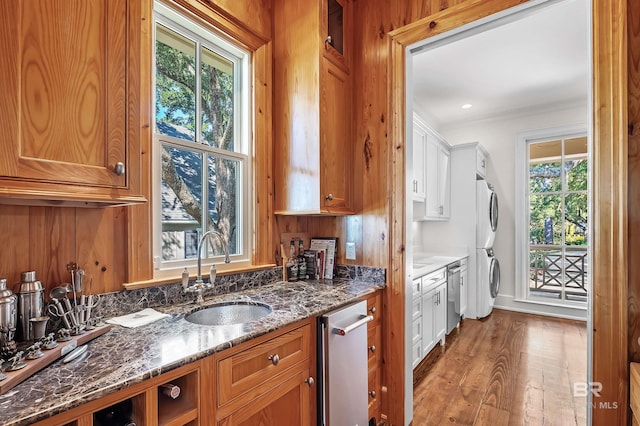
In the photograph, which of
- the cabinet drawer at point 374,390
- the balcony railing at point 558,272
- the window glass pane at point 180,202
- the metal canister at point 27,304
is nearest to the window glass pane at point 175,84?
the window glass pane at point 180,202

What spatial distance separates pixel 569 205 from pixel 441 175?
2058mm

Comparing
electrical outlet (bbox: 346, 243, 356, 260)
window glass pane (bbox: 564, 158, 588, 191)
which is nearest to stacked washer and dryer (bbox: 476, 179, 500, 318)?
window glass pane (bbox: 564, 158, 588, 191)

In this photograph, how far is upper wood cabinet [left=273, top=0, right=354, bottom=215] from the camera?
1910 millimetres

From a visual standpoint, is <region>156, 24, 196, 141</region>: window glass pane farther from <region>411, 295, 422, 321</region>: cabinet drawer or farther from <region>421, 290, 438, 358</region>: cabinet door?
<region>421, 290, 438, 358</region>: cabinet door

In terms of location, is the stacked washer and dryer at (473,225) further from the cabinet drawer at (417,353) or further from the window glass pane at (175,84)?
the window glass pane at (175,84)

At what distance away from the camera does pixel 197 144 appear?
1742 millimetres

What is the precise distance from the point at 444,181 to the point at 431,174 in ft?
1.75

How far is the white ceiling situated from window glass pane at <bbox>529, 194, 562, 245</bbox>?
129 cm

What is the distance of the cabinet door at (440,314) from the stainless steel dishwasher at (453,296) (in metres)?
0.16

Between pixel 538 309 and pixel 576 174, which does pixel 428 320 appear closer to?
pixel 538 309

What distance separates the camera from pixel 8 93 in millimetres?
854

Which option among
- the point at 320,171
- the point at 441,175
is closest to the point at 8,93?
the point at 320,171

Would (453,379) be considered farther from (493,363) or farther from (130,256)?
(130,256)

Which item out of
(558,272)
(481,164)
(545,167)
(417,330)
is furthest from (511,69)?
(558,272)
